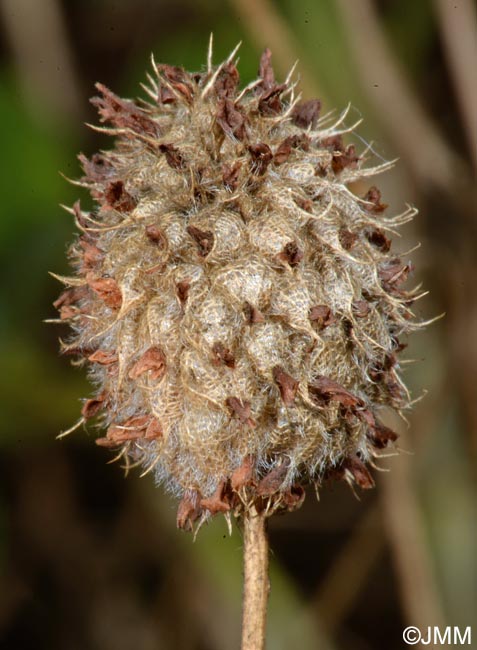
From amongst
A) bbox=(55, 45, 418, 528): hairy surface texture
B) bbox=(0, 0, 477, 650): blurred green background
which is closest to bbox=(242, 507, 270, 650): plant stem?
bbox=(55, 45, 418, 528): hairy surface texture

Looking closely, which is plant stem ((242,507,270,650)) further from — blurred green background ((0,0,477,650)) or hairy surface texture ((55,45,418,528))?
blurred green background ((0,0,477,650))

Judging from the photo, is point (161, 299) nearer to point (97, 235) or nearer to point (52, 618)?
point (97, 235)

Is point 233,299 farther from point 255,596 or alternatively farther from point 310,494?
point 310,494

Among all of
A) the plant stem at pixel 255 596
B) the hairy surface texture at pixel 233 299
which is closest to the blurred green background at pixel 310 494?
the hairy surface texture at pixel 233 299

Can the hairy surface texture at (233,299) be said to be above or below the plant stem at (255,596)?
above

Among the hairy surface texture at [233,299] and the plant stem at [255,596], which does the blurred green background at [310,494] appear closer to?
the hairy surface texture at [233,299]

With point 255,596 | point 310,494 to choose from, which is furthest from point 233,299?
point 310,494
